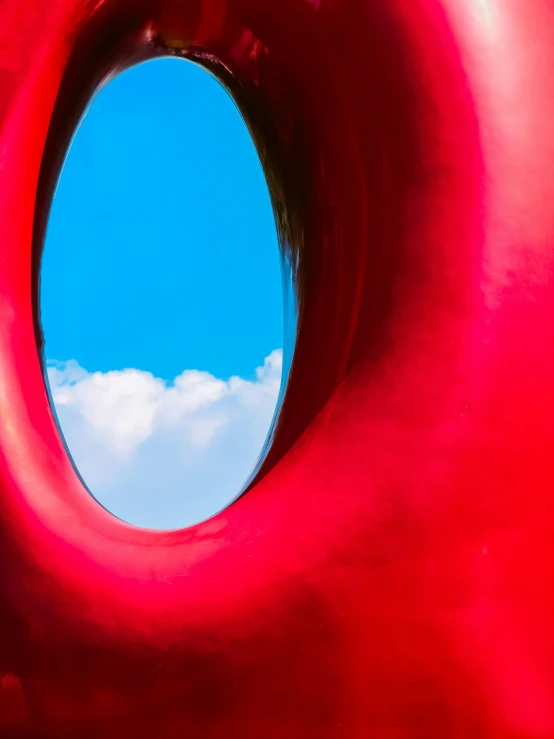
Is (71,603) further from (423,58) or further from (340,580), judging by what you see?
(423,58)

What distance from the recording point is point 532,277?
239 cm

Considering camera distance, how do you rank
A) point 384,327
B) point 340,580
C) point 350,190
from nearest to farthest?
point 340,580 < point 384,327 < point 350,190

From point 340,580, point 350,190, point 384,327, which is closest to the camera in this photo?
point 340,580

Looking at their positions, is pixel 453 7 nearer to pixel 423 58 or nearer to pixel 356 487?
pixel 423 58

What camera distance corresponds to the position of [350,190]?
270 centimetres

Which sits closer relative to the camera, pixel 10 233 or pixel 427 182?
pixel 427 182

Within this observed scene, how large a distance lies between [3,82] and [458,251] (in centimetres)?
147

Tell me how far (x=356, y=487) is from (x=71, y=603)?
0.82 m

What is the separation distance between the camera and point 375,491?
2.34 m

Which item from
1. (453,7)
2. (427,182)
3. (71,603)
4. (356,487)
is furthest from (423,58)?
(71,603)

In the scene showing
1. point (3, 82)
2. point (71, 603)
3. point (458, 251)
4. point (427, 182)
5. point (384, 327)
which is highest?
point (3, 82)

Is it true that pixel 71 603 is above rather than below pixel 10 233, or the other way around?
below

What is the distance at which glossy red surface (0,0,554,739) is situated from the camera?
7.41 ft

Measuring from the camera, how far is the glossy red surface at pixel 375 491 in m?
2.26
